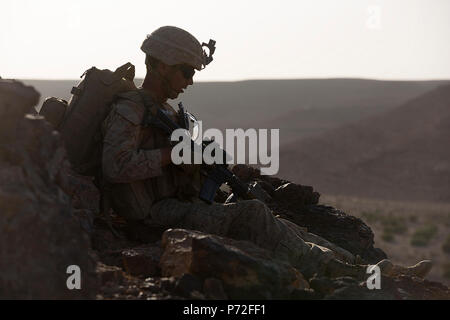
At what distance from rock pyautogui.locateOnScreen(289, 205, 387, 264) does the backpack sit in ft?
10.1

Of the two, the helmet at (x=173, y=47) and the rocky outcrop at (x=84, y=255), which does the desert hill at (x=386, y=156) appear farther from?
the rocky outcrop at (x=84, y=255)

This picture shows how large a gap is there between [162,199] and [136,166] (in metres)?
0.60

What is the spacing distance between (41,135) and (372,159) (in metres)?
43.7

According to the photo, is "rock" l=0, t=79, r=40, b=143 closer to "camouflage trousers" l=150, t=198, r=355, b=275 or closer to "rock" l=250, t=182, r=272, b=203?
"camouflage trousers" l=150, t=198, r=355, b=275

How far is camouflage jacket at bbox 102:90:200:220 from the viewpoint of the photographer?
19.0 feet

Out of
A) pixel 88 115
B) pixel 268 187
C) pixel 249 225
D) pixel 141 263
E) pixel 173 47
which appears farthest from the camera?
pixel 268 187

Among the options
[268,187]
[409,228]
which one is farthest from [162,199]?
[409,228]

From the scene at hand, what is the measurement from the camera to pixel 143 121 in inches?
235

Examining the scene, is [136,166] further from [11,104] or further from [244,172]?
[244,172]

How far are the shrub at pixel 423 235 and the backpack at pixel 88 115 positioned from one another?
2128 cm

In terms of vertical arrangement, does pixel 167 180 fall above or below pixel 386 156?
below

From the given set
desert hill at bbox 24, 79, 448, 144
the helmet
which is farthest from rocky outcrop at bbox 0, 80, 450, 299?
desert hill at bbox 24, 79, 448, 144

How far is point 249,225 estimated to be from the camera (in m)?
5.96

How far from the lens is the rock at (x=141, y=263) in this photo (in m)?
5.31
